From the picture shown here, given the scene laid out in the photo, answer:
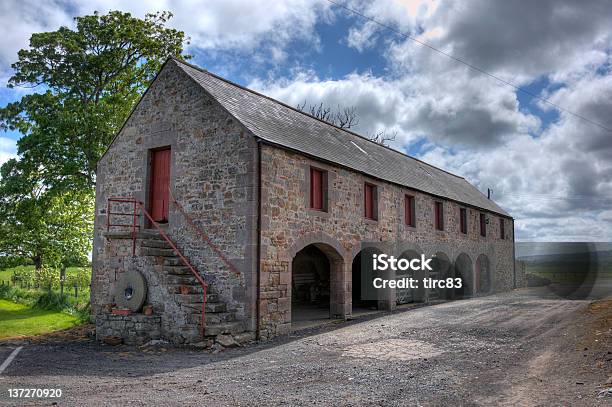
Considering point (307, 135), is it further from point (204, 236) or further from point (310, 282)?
point (310, 282)

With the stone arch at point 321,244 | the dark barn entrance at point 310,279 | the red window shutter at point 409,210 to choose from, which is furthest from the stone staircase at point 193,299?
the red window shutter at point 409,210

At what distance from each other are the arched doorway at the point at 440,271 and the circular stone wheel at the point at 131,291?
43.6 feet

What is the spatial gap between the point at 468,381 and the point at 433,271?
14588 mm

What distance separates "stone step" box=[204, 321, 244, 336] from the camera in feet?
35.6

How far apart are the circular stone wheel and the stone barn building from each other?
32 mm

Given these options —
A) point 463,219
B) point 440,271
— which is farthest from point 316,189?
point 463,219

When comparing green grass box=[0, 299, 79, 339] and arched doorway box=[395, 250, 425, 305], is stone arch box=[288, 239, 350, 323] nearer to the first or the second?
arched doorway box=[395, 250, 425, 305]

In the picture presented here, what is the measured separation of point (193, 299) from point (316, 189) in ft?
16.2

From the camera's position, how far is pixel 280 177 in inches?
503

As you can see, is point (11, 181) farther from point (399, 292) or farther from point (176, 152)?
point (399, 292)

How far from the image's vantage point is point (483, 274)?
26.9 metres

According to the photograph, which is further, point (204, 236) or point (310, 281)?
point (310, 281)

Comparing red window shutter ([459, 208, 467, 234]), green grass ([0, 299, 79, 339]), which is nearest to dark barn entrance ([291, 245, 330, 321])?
red window shutter ([459, 208, 467, 234])

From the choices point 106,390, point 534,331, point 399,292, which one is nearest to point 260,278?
point 106,390
